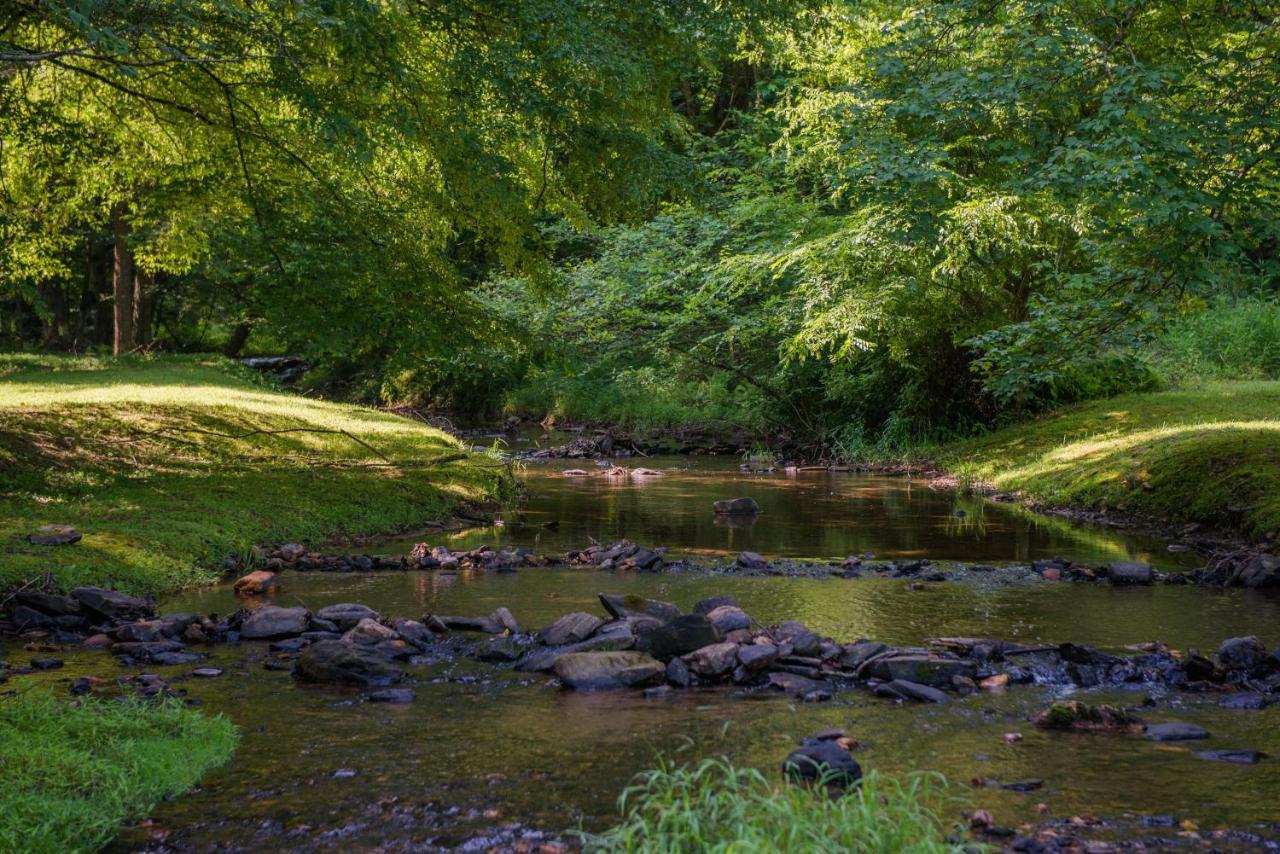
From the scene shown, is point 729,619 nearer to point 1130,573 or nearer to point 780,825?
point 780,825

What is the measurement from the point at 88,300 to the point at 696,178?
3386cm

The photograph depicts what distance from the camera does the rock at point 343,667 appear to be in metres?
5.92

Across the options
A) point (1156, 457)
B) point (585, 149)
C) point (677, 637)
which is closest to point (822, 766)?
point (677, 637)

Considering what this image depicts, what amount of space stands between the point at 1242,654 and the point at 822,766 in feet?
10.6

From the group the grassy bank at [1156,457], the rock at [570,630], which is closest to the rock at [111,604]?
the rock at [570,630]

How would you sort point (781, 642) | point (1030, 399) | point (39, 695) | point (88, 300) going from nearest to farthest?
point (39, 695) → point (781, 642) → point (1030, 399) → point (88, 300)

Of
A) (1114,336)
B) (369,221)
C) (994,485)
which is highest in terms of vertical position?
(369,221)

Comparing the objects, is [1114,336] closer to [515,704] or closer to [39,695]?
[515,704]

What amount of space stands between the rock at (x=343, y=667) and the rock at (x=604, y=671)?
0.91 m

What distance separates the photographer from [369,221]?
1173 centimetres

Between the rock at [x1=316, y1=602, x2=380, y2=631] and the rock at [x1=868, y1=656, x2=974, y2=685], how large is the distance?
3.15 m

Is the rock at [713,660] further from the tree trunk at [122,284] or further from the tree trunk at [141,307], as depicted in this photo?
the tree trunk at [141,307]

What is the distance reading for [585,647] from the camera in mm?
6418

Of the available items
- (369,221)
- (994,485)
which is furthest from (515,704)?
(994,485)
